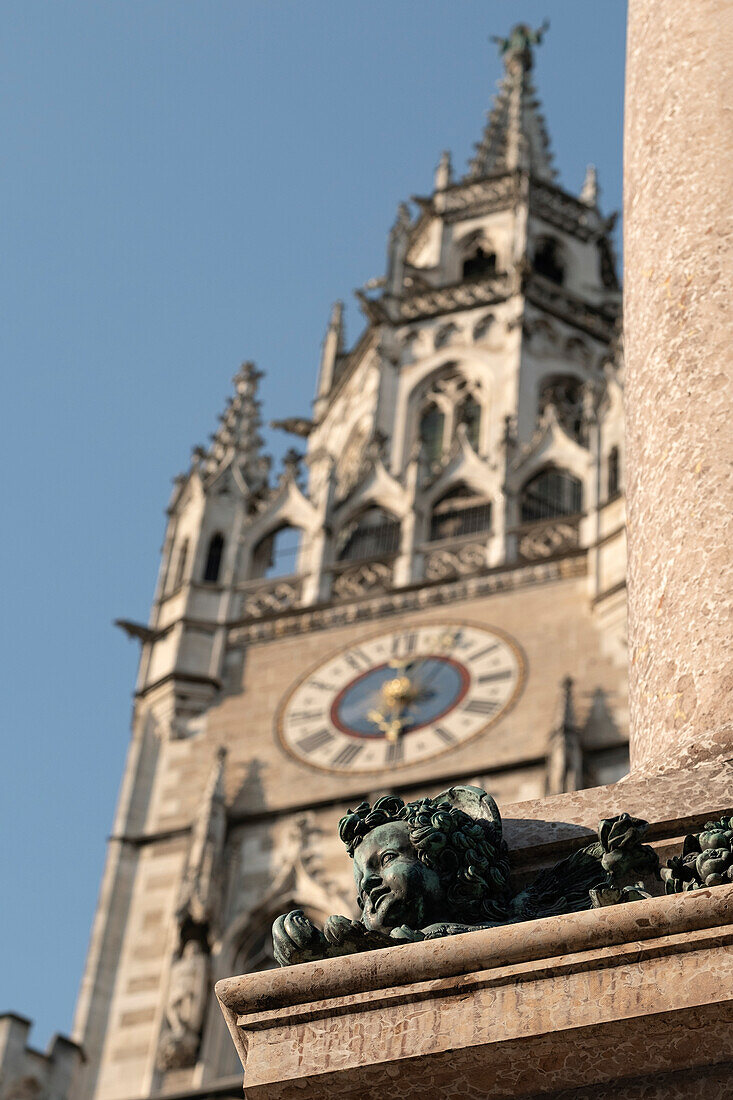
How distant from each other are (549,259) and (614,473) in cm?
1128

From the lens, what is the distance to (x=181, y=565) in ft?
102

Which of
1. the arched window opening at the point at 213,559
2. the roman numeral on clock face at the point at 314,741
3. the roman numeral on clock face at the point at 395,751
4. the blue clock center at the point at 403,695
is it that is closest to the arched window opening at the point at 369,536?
the arched window opening at the point at 213,559

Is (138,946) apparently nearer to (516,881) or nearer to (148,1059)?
(148,1059)

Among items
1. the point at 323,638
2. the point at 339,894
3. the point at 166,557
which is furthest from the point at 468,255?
the point at 339,894

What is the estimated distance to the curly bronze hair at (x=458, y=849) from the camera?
12.5 ft

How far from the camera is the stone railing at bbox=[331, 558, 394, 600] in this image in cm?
2924

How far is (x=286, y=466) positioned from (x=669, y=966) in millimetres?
29879

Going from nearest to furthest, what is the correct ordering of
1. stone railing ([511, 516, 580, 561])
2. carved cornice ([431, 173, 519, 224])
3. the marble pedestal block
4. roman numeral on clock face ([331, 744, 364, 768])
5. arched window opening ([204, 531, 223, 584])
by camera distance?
the marble pedestal block → roman numeral on clock face ([331, 744, 364, 768]) → stone railing ([511, 516, 580, 561]) → arched window opening ([204, 531, 223, 584]) → carved cornice ([431, 173, 519, 224])

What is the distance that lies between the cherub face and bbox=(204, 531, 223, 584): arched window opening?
26.6 metres

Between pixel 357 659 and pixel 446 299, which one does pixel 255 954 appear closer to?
pixel 357 659

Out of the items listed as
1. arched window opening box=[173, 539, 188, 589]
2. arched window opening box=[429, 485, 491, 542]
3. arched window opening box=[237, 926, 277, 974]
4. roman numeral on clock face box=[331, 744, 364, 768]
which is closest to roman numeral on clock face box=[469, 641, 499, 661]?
roman numeral on clock face box=[331, 744, 364, 768]

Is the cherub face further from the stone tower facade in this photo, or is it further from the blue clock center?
the blue clock center

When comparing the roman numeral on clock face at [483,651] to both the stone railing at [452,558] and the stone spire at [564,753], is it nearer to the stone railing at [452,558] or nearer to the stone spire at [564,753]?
the stone railing at [452,558]

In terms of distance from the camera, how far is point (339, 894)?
79.9 ft
